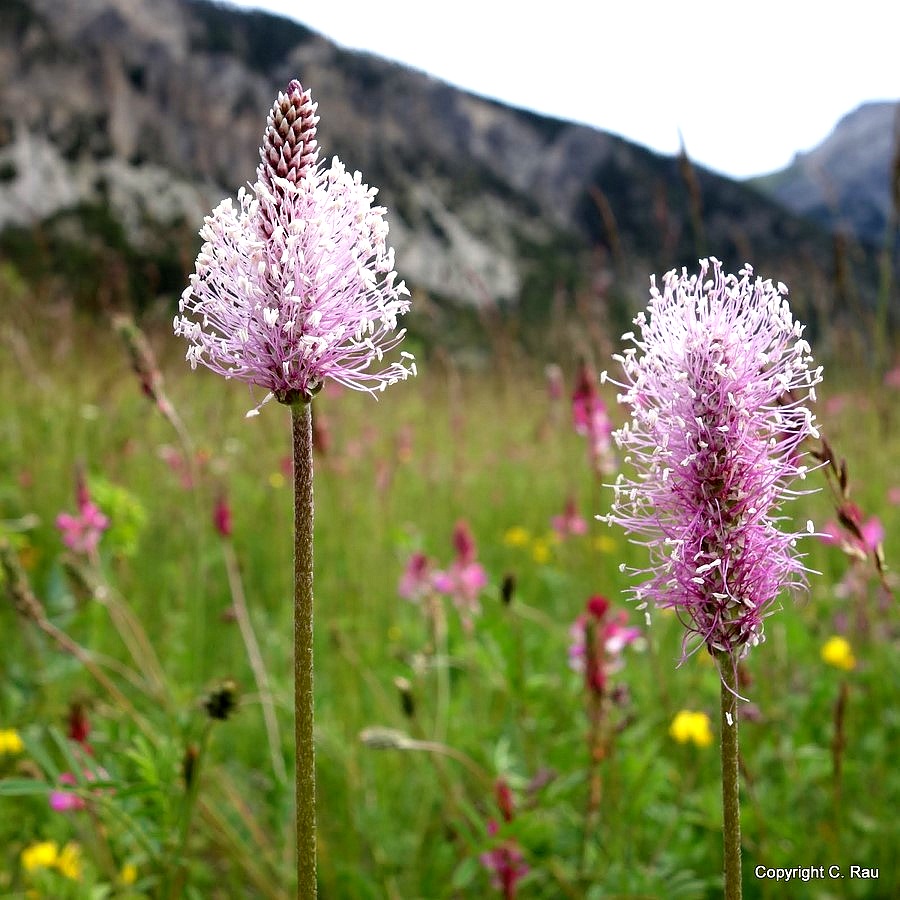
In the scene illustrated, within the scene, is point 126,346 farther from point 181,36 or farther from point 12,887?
point 181,36

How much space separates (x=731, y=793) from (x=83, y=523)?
2162 mm

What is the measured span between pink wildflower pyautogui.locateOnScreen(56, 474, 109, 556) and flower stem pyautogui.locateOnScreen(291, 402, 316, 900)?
1.72 metres

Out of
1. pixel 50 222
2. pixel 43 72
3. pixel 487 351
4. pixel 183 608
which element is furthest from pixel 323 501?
pixel 43 72

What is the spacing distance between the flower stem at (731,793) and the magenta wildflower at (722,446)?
8 cm

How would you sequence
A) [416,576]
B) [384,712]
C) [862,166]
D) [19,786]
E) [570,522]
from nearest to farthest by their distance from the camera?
1. [19,786]
2. [384,712]
3. [416,576]
4. [570,522]
5. [862,166]

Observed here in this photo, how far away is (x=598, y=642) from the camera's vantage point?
1849 mm

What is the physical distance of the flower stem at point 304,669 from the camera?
95 centimetres

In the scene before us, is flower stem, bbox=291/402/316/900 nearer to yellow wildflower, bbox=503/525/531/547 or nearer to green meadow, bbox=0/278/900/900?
green meadow, bbox=0/278/900/900

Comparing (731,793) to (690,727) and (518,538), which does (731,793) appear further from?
(518,538)

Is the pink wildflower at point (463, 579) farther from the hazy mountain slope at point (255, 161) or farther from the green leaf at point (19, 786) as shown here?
the green leaf at point (19, 786)

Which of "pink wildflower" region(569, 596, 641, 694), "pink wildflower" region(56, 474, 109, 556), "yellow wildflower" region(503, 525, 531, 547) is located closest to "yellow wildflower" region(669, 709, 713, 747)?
"pink wildflower" region(569, 596, 641, 694)

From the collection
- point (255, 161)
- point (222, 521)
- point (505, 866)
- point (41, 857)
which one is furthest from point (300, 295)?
point (255, 161)

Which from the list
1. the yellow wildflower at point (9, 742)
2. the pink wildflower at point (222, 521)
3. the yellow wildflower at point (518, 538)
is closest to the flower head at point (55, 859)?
the yellow wildflower at point (9, 742)

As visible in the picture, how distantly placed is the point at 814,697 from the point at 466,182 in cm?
5312
